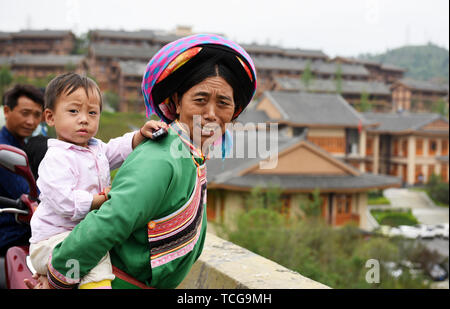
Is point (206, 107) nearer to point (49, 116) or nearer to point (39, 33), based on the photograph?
point (49, 116)

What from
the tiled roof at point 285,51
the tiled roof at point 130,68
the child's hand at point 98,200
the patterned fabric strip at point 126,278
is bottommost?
the patterned fabric strip at point 126,278

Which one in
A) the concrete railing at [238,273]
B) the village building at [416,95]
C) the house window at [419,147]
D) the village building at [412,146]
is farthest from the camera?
the village building at [416,95]

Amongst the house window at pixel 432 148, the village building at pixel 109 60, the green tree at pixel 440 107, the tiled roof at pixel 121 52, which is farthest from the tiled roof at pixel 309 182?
the green tree at pixel 440 107

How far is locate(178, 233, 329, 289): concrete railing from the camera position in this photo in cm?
229

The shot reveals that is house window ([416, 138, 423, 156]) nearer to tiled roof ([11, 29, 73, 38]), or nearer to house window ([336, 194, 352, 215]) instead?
house window ([336, 194, 352, 215])

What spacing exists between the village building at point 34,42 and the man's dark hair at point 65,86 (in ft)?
164

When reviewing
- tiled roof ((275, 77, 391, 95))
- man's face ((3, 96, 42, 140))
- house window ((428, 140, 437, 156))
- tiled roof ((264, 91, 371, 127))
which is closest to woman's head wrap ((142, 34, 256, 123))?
man's face ((3, 96, 42, 140))

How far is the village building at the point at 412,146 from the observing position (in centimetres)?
3166

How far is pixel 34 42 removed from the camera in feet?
158

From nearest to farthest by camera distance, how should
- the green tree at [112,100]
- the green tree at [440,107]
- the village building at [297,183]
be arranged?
the village building at [297,183], the green tree at [112,100], the green tree at [440,107]

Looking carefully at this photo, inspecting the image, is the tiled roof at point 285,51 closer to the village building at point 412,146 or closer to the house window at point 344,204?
the village building at point 412,146

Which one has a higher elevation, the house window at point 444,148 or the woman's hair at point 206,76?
the woman's hair at point 206,76

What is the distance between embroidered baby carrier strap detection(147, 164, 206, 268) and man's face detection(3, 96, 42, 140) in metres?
1.87

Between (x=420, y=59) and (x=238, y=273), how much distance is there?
101742 mm
